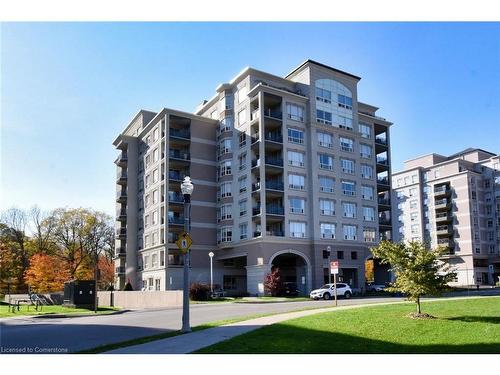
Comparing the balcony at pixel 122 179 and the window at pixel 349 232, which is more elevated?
the balcony at pixel 122 179

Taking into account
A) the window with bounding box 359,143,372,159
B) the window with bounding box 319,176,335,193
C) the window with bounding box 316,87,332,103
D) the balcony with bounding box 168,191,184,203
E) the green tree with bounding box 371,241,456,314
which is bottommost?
the green tree with bounding box 371,241,456,314

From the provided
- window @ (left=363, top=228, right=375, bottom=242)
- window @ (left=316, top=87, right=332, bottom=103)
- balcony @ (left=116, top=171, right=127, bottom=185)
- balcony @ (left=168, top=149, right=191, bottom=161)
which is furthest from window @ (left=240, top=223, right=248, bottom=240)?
balcony @ (left=116, top=171, right=127, bottom=185)

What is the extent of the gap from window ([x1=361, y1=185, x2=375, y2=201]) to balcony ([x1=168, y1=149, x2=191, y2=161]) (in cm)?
2182

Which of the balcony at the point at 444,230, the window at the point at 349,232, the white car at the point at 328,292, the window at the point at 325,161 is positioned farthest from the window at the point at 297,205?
the balcony at the point at 444,230

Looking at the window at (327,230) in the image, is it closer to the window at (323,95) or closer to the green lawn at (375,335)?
the window at (323,95)

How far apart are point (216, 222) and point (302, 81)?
65.5 feet

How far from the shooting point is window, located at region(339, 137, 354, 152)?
59375 mm

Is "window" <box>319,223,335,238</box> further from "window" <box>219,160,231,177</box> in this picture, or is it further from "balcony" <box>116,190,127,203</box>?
"balcony" <box>116,190,127,203</box>

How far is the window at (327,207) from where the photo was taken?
Result: 55.5 metres

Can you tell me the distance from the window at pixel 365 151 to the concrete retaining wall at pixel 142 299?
32581mm

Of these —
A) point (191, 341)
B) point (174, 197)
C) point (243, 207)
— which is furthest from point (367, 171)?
point (191, 341)

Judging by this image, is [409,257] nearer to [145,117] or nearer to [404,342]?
[404,342]

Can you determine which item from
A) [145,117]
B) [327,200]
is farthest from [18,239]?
[327,200]

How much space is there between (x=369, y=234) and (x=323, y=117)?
15286 mm
